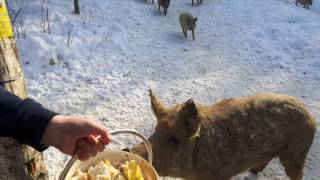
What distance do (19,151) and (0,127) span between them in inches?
37.7

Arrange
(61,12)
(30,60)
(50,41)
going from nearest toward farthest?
(30,60) → (50,41) → (61,12)

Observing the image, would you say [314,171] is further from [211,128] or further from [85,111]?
[85,111]

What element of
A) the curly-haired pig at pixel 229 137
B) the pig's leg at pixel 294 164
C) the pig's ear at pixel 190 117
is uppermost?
the pig's ear at pixel 190 117

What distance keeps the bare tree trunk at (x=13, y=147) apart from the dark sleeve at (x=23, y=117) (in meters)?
0.90

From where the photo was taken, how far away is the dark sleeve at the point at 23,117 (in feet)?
6.91

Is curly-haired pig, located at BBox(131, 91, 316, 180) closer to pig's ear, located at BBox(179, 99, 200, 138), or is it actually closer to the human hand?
pig's ear, located at BBox(179, 99, 200, 138)

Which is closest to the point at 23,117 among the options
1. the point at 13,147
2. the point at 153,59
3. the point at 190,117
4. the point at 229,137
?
the point at 13,147

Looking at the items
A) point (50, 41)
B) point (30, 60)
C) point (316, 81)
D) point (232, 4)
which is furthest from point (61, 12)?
point (316, 81)

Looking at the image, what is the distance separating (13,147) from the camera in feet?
9.98

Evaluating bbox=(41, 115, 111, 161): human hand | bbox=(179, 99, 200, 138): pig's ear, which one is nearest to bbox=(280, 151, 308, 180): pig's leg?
bbox=(179, 99, 200, 138): pig's ear

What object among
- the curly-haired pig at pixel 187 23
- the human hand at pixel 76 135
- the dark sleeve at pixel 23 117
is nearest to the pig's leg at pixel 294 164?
the human hand at pixel 76 135

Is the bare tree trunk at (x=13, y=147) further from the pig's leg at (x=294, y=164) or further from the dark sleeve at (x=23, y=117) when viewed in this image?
the pig's leg at (x=294, y=164)

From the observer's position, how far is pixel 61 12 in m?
8.55

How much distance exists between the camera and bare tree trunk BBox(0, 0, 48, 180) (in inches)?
117
